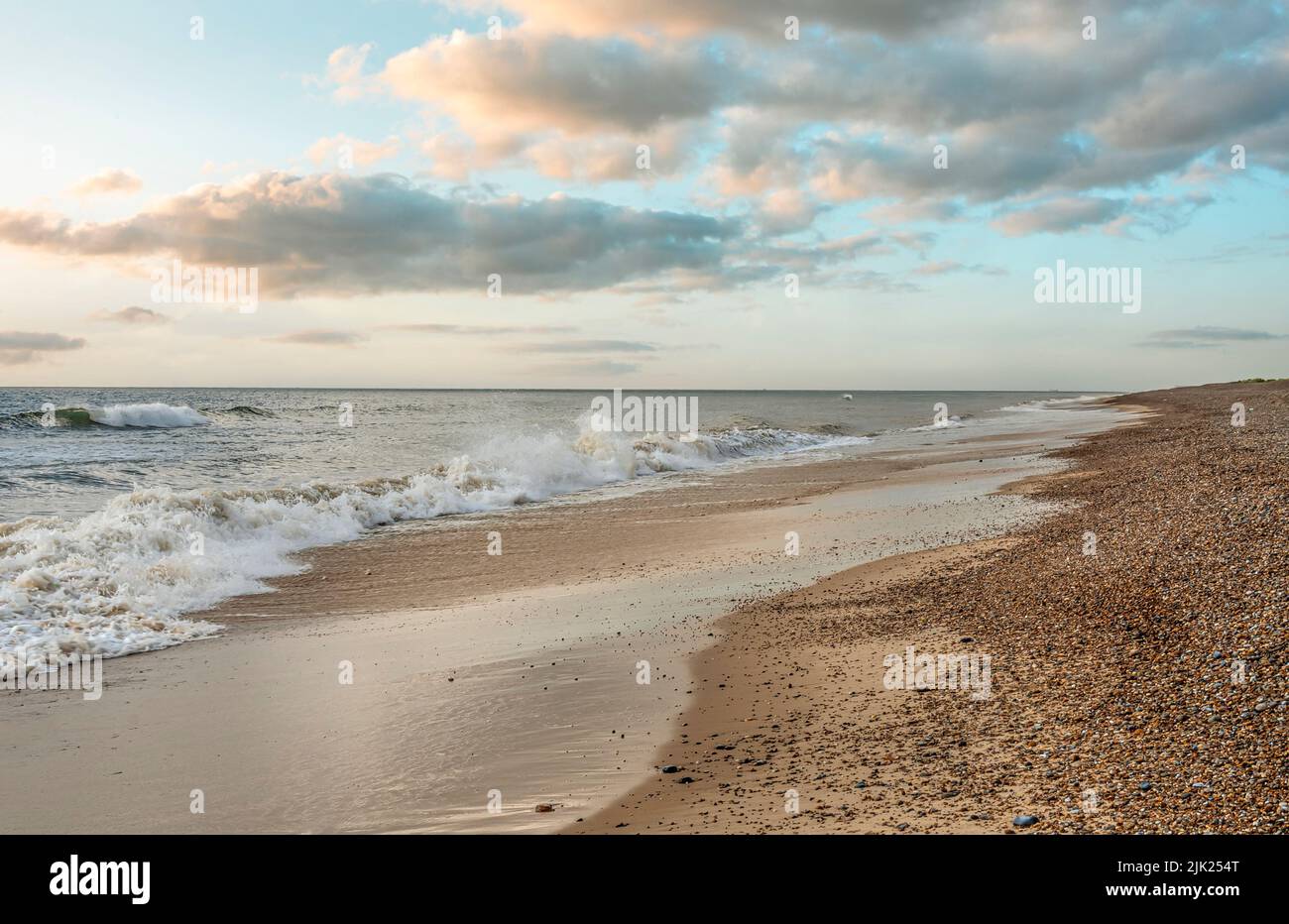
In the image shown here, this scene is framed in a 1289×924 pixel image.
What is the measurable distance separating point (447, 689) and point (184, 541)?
896cm

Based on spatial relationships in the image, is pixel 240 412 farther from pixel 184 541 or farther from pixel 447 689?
pixel 447 689

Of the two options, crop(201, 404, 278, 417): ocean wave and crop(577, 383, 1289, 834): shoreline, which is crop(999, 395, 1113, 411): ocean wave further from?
crop(577, 383, 1289, 834): shoreline

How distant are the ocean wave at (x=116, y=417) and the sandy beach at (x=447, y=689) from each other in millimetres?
37004

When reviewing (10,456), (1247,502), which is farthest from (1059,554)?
(10,456)

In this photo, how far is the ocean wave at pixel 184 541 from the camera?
32.0 feet

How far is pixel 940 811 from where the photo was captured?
4578 mm

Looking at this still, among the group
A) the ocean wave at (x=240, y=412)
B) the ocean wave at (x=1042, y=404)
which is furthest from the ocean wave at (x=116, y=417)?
the ocean wave at (x=1042, y=404)

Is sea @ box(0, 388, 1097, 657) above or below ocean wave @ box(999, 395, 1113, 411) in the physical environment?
below

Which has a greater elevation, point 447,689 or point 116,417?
point 116,417

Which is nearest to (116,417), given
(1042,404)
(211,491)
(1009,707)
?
(211,491)

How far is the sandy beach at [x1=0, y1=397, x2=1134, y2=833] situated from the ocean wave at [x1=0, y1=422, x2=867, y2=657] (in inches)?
28.8

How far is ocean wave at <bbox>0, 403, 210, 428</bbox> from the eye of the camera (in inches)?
1670

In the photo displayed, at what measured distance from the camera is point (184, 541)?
46.0 ft

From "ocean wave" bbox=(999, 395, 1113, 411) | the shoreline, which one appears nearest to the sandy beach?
the shoreline
